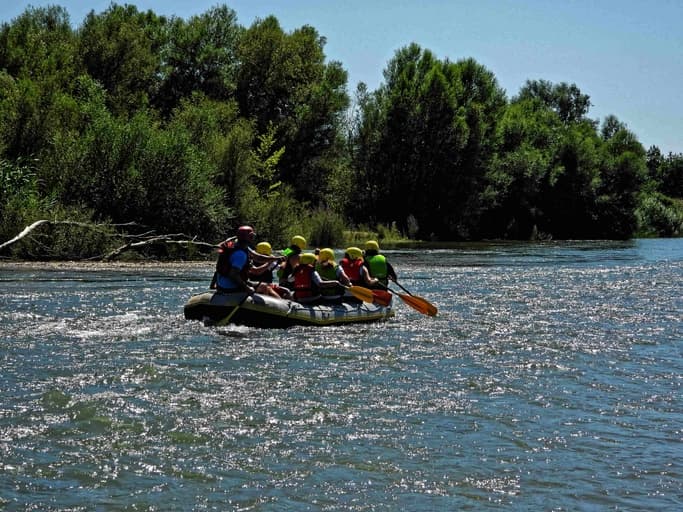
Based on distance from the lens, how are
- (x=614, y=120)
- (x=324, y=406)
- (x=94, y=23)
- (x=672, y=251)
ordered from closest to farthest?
(x=324, y=406) → (x=672, y=251) → (x=94, y=23) → (x=614, y=120)

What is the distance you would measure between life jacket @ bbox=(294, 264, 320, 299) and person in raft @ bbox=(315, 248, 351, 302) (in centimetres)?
32

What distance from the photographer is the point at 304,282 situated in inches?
630

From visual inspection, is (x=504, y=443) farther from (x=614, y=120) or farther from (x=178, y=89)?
(x=614, y=120)

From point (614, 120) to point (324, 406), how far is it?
264 ft

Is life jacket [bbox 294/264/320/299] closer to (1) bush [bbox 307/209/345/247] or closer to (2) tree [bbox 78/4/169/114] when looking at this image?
(1) bush [bbox 307/209/345/247]

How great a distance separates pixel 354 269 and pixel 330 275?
1.08 metres

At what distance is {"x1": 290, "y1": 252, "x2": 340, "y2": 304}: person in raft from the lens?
15.9m

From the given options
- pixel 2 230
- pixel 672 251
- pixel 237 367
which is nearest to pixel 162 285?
pixel 2 230

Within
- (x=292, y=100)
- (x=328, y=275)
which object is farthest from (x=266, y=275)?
(x=292, y=100)

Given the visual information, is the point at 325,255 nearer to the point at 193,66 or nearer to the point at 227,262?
the point at 227,262

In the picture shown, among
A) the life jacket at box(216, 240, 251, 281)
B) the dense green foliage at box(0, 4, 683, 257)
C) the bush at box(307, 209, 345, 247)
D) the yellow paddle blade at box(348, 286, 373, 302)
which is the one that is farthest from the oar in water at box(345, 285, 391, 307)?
the bush at box(307, 209, 345, 247)

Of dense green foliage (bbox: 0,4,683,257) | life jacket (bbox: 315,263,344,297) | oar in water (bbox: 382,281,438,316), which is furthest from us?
dense green foliage (bbox: 0,4,683,257)

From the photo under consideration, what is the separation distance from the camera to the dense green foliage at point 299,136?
1255 inches

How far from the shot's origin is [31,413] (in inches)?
358
